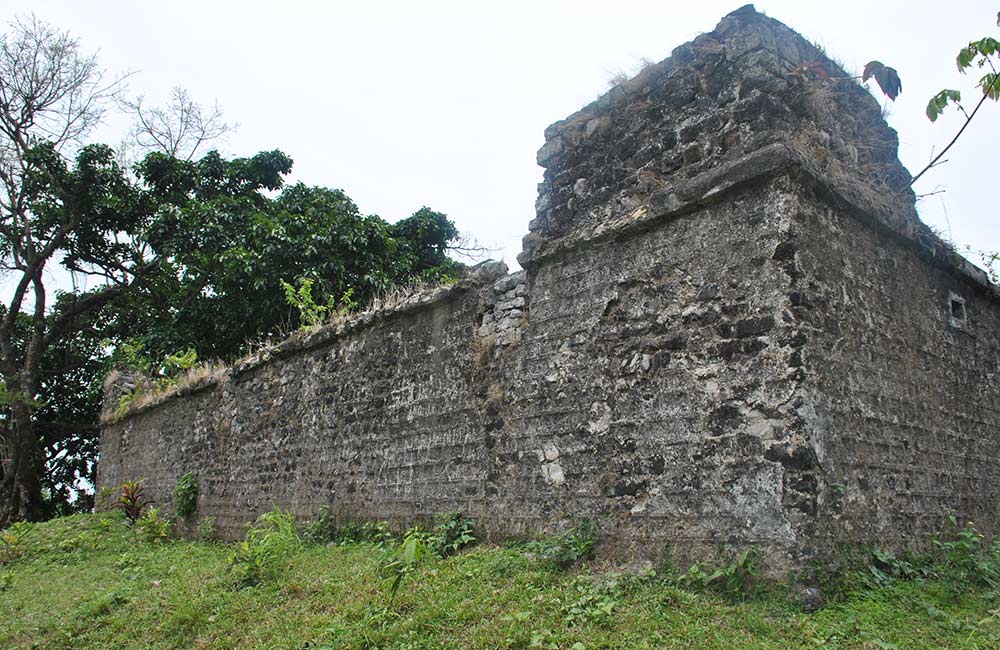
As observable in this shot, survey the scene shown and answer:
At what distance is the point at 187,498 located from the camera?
1056 centimetres

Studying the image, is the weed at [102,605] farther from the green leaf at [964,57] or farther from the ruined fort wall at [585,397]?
the green leaf at [964,57]

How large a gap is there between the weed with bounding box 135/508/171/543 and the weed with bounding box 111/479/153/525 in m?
0.81

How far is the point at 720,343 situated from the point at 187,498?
8550 mm

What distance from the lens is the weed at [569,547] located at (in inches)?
196

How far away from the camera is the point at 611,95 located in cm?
581

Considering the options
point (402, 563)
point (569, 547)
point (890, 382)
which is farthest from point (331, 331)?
point (890, 382)

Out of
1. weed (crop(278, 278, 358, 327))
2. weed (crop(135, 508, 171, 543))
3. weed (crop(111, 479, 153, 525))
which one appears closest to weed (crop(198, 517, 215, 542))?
weed (crop(135, 508, 171, 543))

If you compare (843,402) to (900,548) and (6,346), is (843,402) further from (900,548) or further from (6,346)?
(6,346)

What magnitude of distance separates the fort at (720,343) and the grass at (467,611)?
39 centimetres

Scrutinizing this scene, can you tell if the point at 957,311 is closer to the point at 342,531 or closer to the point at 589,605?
the point at 589,605

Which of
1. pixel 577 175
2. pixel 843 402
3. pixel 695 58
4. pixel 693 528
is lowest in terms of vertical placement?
pixel 693 528

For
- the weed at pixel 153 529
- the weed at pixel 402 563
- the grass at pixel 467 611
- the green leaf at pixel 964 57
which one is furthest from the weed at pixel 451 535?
the weed at pixel 153 529

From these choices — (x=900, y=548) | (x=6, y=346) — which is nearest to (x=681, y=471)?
(x=900, y=548)

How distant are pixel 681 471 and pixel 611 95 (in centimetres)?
292
